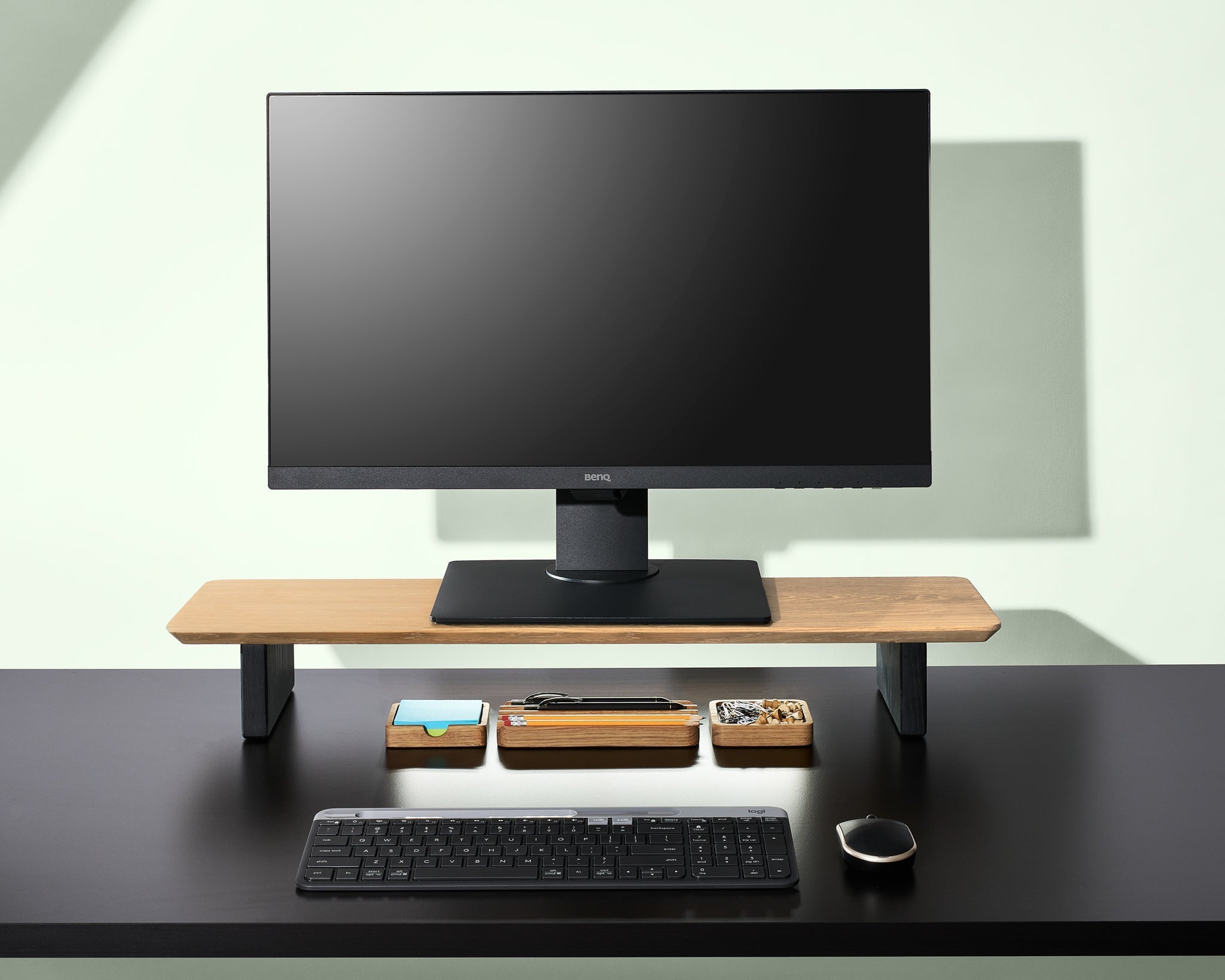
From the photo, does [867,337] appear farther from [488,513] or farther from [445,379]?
[488,513]

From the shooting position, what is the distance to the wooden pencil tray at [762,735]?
4.26 ft

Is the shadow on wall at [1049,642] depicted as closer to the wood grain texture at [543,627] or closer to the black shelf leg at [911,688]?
the wood grain texture at [543,627]

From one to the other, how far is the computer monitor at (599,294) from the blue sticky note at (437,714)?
13 cm

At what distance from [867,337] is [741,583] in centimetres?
32

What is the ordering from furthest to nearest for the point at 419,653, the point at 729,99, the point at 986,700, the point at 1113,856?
1. the point at 419,653
2. the point at 986,700
3. the point at 729,99
4. the point at 1113,856

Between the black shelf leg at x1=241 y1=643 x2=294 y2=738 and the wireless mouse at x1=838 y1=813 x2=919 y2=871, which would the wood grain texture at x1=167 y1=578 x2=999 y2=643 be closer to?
the black shelf leg at x1=241 y1=643 x2=294 y2=738

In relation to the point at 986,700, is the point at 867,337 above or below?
above

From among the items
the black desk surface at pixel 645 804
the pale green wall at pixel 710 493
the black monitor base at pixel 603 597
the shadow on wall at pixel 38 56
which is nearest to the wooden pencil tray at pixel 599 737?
the black desk surface at pixel 645 804

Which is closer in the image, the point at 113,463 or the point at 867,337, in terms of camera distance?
the point at 867,337

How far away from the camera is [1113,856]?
1.04m

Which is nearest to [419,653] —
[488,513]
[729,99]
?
[488,513]

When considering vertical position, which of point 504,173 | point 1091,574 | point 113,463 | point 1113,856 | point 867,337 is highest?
point 504,173

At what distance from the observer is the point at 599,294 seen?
1300 millimetres

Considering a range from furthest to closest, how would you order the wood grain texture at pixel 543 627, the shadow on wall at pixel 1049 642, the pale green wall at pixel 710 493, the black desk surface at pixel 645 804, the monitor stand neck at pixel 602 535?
the shadow on wall at pixel 1049 642, the pale green wall at pixel 710 493, the monitor stand neck at pixel 602 535, the wood grain texture at pixel 543 627, the black desk surface at pixel 645 804
